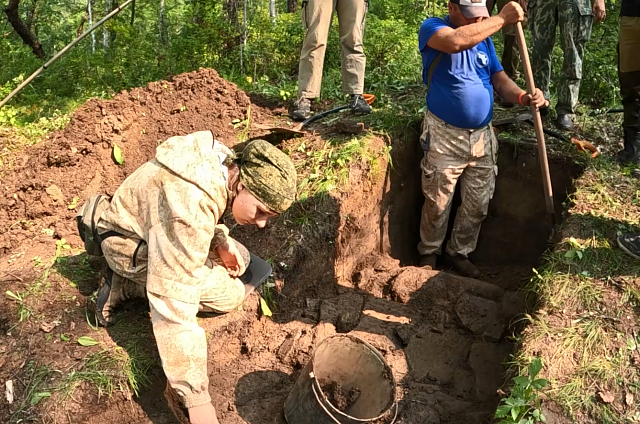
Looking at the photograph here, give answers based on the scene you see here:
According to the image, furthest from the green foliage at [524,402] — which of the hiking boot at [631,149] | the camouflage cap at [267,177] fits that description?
the hiking boot at [631,149]

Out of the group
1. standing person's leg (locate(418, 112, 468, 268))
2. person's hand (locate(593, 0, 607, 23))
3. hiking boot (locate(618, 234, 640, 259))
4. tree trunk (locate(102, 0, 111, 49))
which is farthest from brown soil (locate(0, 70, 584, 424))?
tree trunk (locate(102, 0, 111, 49))

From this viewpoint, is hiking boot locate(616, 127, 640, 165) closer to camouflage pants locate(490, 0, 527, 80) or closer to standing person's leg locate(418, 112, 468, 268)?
standing person's leg locate(418, 112, 468, 268)

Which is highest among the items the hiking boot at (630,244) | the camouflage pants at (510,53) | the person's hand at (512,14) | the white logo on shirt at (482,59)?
the person's hand at (512,14)

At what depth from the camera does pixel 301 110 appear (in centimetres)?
534

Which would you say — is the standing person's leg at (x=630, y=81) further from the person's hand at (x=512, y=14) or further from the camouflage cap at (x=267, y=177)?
the camouflage cap at (x=267, y=177)

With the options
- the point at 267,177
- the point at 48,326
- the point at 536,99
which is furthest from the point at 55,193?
the point at 536,99

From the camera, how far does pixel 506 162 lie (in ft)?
16.9

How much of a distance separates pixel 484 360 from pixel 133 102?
12.6ft

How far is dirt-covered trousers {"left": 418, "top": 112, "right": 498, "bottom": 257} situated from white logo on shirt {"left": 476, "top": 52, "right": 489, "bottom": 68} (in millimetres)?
531

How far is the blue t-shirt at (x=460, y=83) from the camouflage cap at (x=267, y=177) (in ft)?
7.18

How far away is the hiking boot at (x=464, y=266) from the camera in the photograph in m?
4.98

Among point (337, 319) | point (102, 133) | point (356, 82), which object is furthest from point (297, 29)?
point (337, 319)

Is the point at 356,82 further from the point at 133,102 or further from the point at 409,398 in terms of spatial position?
the point at 409,398

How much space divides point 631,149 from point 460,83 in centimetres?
172
